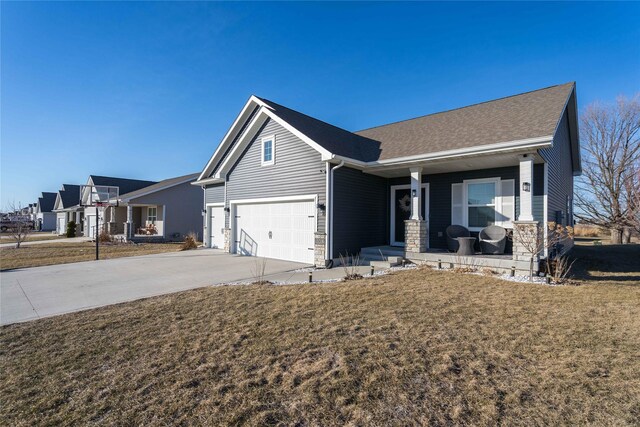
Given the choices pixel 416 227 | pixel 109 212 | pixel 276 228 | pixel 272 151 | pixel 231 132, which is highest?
pixel 231 132

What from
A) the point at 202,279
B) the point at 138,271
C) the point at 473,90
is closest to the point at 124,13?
the point at 138,271

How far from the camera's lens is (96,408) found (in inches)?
99.3

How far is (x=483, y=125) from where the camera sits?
9.84 meters

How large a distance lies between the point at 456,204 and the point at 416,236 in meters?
2.22

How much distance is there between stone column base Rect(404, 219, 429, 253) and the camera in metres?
9.17

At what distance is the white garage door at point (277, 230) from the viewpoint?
10617 mm

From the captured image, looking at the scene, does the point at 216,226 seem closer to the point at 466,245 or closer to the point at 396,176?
the point at 396,176

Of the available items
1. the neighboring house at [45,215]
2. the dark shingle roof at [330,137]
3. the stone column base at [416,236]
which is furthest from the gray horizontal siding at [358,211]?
the neighboring house at [45,215]

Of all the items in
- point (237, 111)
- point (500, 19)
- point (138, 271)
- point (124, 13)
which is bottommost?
point (138, 271)

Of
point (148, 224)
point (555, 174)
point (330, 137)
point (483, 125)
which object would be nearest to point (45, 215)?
point (148, 224)

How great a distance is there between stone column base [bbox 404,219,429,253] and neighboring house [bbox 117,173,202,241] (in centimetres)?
1863

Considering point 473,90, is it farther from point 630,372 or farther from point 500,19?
point 630,372

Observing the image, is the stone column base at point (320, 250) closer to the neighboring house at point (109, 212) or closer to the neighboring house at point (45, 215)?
the neighboring house at point (109, 212)

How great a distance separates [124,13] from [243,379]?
11566 mm
